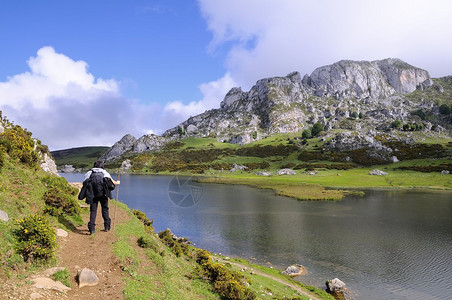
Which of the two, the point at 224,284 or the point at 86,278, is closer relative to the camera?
the point at 86,278

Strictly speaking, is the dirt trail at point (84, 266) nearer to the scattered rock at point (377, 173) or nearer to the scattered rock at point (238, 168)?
the scattered rock at point (377, 173)

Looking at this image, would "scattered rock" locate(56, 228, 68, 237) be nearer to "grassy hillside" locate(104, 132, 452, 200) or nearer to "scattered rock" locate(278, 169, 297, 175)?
"grassy hillside" locate(104, 132, 452, 200)

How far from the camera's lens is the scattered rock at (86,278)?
11000 millimetres

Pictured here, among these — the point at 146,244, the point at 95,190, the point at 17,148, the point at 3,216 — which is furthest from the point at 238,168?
the point at 3,216

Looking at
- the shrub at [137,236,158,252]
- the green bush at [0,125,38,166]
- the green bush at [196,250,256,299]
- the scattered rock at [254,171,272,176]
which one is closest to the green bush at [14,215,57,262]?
the shrub at [137,236,158,252]

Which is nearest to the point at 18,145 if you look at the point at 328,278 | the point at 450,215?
the point at 328,278

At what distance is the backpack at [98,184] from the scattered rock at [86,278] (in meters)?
5.58

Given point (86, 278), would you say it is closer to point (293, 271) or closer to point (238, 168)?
point (293, 271)

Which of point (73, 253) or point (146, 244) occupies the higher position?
point (73, 253)

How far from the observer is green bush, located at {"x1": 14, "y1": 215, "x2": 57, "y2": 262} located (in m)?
11.3

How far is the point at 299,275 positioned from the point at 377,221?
33286mm

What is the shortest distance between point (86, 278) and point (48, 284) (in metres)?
1.39

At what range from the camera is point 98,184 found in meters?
16.2

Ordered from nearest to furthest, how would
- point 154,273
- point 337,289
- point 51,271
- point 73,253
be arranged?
1. point 51,271
2. point 73,253
3. point 154,273
4. point 337,289
